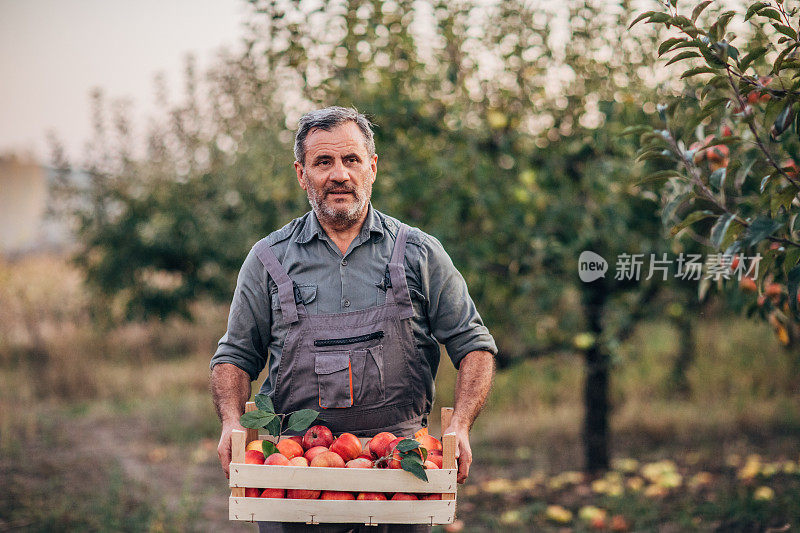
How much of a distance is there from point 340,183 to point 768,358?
6.50m

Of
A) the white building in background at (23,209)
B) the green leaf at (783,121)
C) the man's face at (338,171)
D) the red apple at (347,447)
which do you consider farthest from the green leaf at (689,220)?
the white building in background at (23,209)

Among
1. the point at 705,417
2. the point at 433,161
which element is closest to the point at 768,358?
the point at 705,417

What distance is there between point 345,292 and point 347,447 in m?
0.46

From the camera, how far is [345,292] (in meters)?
2.22

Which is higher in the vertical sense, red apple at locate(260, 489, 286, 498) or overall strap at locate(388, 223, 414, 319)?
overall strap at locate(388, 223, 414, 319)

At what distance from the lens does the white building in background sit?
817 centimetres

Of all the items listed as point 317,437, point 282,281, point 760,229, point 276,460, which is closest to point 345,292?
point 282,281

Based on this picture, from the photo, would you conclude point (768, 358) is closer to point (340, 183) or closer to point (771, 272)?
point (771, 272)

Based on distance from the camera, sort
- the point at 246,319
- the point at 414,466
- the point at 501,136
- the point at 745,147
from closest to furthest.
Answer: the point at 414,466 < the point at 246,319 < the point at 745,147 < the point at 501,136

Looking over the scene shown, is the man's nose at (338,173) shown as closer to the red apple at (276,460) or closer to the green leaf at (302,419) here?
the green leaf at (302,419)

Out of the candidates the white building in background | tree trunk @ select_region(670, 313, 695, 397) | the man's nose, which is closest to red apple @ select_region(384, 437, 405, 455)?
the man's nose

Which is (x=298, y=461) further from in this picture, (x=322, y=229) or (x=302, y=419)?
(x=322, y=229)

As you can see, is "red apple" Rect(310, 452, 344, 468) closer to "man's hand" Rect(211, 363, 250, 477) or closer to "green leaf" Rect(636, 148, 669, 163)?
"man's hand" Rect(211, 363, 250, 477)

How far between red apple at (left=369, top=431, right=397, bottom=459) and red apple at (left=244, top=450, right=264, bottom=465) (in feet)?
0.98
